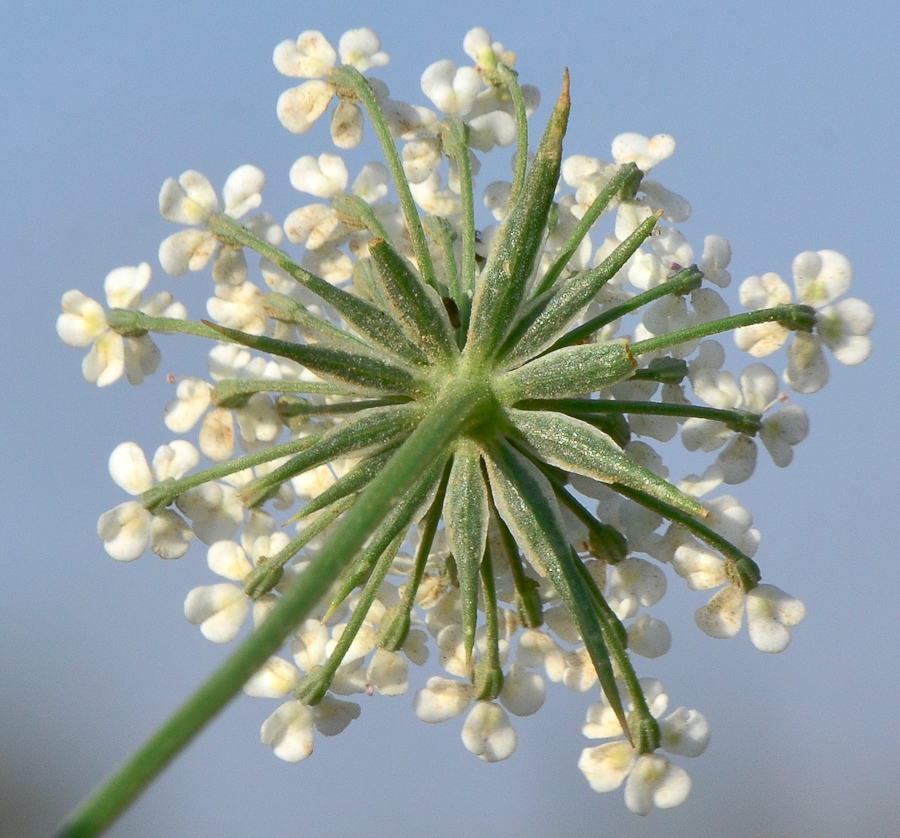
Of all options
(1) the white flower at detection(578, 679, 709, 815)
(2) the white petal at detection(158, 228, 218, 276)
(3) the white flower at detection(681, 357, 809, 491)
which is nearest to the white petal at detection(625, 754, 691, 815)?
Result: (1) the white flower at detection(578, 679, 709, 815)

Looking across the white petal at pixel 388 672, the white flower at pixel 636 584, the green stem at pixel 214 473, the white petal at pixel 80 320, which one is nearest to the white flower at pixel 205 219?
the white petal at pixel 80 320

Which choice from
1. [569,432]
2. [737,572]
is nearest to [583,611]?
[569,432]

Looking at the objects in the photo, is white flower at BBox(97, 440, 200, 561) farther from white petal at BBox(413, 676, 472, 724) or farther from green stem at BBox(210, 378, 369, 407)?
white petal at BBox(413, 676, 472, 724)

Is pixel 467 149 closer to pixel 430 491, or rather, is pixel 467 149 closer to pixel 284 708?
pixel 430 491

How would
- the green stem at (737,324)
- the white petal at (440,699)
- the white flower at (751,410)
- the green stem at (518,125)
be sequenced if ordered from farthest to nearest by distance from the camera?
the white petal at (440,699) → the white flower at (751,410) → the green stem at (518,125) → the green stem at (737,324)

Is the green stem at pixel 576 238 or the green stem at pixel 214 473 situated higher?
the green stem at pixel 576 238

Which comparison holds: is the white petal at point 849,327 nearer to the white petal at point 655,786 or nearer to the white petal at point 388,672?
the white petal at point 655,786

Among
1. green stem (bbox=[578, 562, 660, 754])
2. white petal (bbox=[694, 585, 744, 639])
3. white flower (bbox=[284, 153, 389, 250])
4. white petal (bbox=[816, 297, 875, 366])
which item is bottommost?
green stem (bbox=[578, 562, 660, 754])
